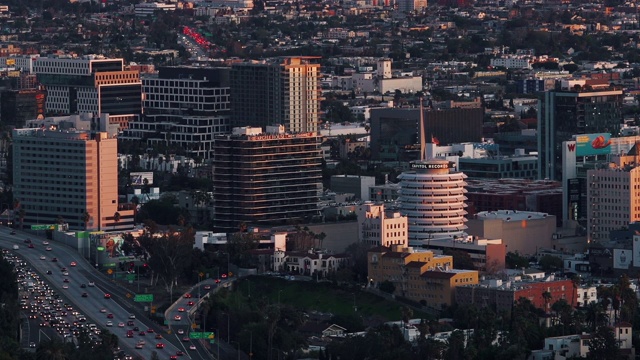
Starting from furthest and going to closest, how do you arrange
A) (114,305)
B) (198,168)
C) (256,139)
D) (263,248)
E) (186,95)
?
(186,95) < (198,168) < (256,139) < (263,248) < (114,305)

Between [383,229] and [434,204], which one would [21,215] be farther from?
[434,204]

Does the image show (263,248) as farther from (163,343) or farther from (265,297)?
(163,343)

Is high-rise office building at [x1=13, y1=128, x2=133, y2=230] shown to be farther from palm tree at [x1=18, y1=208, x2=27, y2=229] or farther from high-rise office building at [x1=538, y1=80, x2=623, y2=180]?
high-rise office building at [x1=538, y1=80, x2=623, y2=180]

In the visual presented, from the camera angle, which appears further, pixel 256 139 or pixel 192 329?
pixel 256 139

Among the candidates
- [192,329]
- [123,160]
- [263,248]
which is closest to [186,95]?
[123,160]

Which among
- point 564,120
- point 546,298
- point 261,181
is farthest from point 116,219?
point 546,298

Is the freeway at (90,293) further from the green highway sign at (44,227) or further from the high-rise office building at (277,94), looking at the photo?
the high-rise office building at (277,94)

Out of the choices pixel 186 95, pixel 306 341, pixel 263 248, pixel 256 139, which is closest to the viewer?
pixel 306 341
